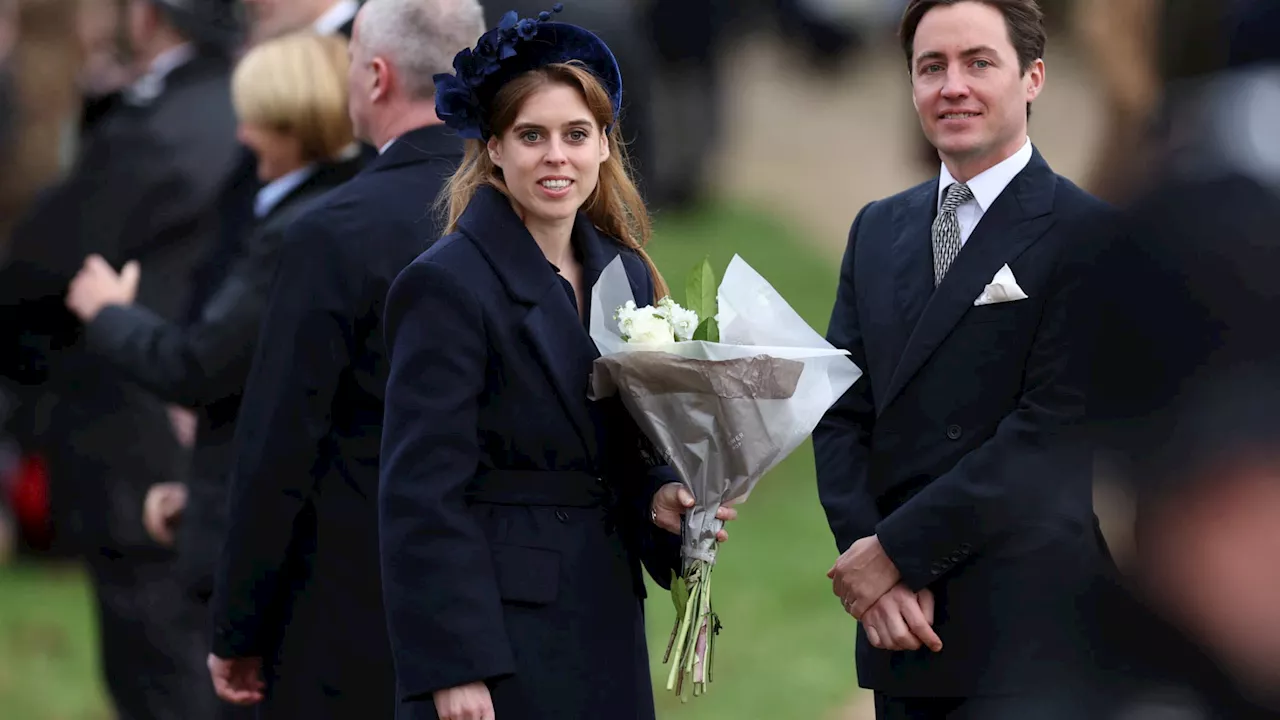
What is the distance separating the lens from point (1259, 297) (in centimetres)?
100

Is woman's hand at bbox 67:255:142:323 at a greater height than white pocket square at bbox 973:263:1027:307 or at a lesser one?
lesser

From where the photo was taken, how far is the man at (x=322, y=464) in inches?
147

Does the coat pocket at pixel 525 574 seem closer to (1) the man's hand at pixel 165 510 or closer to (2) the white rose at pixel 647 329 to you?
(2) the white rose at pixel 647 329

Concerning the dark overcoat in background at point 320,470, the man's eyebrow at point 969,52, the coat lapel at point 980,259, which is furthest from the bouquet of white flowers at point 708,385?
the dark overcoat in background at point 320,470

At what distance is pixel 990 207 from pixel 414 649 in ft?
4.34

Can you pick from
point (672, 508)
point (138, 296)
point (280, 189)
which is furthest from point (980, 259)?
point (138, 296)

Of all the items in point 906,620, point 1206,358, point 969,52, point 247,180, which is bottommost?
point 906,620

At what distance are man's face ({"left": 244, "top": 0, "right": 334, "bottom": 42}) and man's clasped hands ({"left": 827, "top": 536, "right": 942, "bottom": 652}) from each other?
2.57m

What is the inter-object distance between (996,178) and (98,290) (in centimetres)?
260

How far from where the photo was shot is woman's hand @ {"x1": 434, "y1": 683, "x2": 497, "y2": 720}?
3014mm

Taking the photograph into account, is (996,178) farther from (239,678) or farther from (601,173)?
(239,678)

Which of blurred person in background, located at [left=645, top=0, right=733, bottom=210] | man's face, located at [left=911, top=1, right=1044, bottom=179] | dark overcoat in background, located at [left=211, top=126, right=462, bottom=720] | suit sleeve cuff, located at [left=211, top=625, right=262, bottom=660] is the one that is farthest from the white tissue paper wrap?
blurred person in background, located at [left=645, top=0, right=733, bottom=210]

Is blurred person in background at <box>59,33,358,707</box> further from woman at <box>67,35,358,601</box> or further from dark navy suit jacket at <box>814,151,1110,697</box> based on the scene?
dark navy suit jacket at <box>814,151,1110,697</box>

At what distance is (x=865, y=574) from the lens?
3178mm
